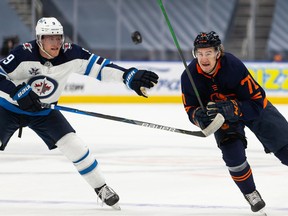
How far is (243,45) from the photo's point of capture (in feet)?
51.2

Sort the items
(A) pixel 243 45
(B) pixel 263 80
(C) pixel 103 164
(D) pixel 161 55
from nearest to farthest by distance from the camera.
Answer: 1. (C) pixel 103 164
2. (B) pixel 263 80
3. (D) pixel 161 55
4. (A) pixel 243 45

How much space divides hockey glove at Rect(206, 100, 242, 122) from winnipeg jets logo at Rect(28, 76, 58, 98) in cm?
98

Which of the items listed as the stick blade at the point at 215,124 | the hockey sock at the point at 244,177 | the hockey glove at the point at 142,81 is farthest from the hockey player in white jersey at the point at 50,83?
the hockey sock at the point at 244,177

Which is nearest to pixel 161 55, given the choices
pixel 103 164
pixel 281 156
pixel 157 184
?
pixel 103 164

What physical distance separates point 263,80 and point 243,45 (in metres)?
2.74

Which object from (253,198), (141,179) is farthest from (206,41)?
(141,179)

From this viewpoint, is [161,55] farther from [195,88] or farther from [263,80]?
[195,88]

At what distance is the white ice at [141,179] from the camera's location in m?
4.19

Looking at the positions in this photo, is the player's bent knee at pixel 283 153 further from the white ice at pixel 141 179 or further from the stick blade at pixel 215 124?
the stick blade at pixel 215 124

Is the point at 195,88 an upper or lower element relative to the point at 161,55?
upper

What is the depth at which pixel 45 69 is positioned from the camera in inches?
166

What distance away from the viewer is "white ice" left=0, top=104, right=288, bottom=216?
4188 millimetres

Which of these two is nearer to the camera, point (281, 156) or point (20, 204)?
point (281, 156)

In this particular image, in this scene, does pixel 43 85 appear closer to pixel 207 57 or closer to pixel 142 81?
pixel 142 81
